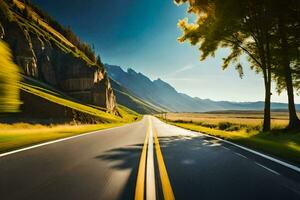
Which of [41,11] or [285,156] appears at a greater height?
[41,11]

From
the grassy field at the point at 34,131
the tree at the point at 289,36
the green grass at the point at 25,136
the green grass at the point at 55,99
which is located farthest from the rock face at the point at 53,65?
the tree at the point at 289,36

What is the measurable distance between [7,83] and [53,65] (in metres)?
86.6

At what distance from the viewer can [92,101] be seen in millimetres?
91938

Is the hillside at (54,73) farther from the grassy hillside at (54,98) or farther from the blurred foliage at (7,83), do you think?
the blurred foliage at (7,83)

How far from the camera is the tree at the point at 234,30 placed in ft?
62.2

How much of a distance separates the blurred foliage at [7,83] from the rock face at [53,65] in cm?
7048

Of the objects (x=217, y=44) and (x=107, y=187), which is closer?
(x=107, y=187)

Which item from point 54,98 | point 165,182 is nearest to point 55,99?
point 54,98

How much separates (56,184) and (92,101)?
88989 mm

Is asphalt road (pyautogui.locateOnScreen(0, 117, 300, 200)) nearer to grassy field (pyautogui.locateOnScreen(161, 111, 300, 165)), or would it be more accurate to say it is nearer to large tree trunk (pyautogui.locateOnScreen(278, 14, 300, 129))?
grassy field (pyautogui.locateOnScreen(161, 111, 300, 165))

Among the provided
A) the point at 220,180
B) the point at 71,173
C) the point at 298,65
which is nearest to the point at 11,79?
the point at 71,173

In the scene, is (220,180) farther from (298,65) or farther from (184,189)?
(298,65)

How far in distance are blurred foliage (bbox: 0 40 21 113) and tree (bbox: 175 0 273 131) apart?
15.0 metres

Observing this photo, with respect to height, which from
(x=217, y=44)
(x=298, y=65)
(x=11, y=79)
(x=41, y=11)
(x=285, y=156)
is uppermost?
(x=41, y=11)
